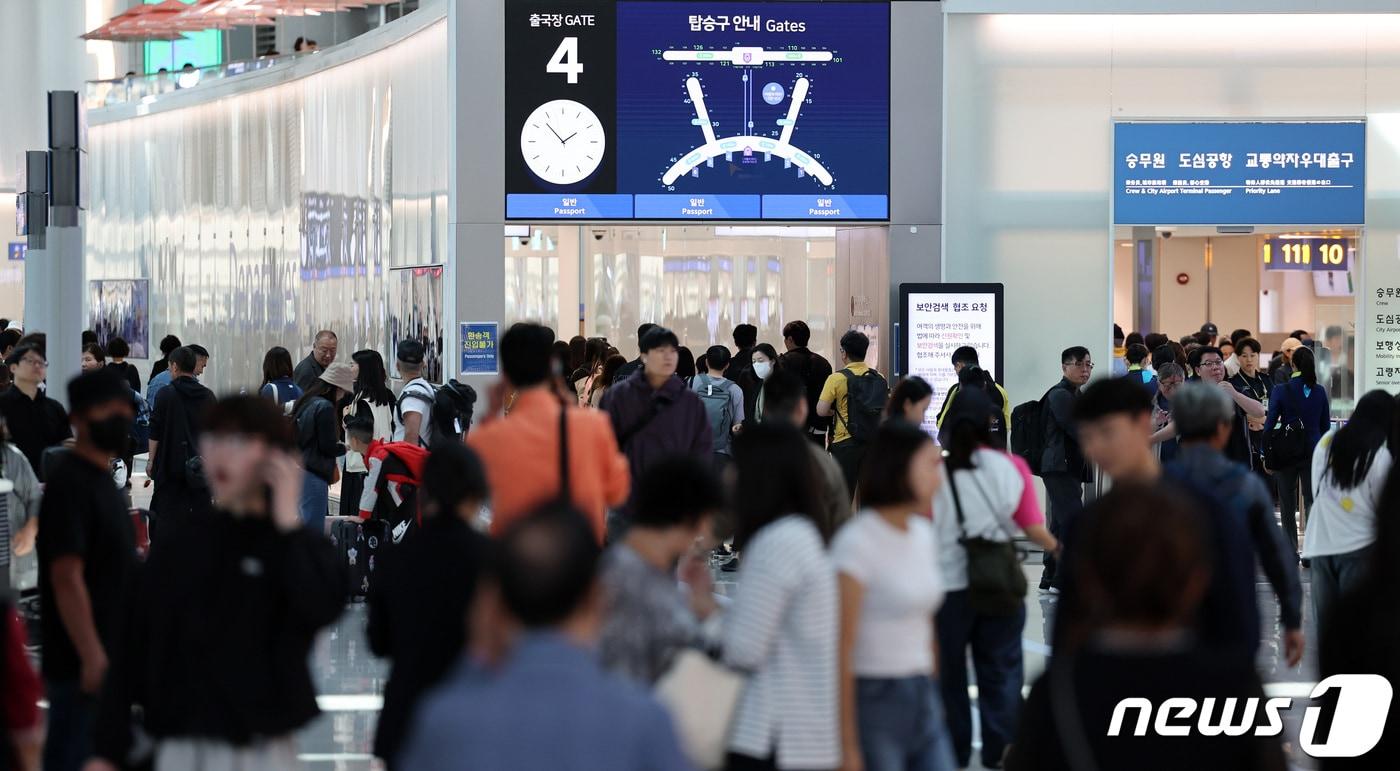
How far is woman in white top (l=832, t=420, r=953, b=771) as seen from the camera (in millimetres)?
4250

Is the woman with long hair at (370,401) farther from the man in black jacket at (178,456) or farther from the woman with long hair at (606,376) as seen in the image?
the woman with long hair at (606,376)

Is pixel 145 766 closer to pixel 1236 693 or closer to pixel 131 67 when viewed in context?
pixel 1236 693

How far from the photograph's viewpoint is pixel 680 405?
295 inches

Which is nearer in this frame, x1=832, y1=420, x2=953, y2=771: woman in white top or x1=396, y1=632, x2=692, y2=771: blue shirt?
x1=396, y1=632, x2=692, y2=771: blue shirt

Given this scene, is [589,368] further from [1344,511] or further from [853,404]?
[1344,511]

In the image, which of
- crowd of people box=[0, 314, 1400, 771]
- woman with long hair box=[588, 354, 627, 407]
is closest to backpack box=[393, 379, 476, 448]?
woman with long hair box=[588, 354, 627, 407]

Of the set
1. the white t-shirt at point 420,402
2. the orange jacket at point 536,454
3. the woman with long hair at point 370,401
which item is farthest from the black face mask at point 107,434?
the woman with long hair at point 370,401

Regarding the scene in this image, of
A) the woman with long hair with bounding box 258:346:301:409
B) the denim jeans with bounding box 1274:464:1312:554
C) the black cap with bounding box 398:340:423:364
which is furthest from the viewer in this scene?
the denim jeans with bounding box 1274:464:1312:554

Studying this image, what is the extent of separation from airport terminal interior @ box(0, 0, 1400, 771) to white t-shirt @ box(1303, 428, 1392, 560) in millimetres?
25

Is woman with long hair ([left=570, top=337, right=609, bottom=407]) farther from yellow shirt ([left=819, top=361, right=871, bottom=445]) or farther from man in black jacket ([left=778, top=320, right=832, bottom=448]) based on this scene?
yellow shirt ([left=819, top=361, right=871, bottom=445])

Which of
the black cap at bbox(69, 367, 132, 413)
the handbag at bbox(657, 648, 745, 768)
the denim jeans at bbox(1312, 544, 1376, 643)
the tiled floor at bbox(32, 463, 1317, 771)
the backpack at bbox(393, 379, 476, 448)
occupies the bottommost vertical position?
the tiled floor at bbox(32, 463, 1317, 771)

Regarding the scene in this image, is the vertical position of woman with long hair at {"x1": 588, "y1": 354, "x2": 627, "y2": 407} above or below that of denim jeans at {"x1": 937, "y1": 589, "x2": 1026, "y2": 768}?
above

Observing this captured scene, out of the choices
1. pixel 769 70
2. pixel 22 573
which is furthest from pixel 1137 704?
pixel 769 70

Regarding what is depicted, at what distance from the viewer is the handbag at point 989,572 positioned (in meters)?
6.12
